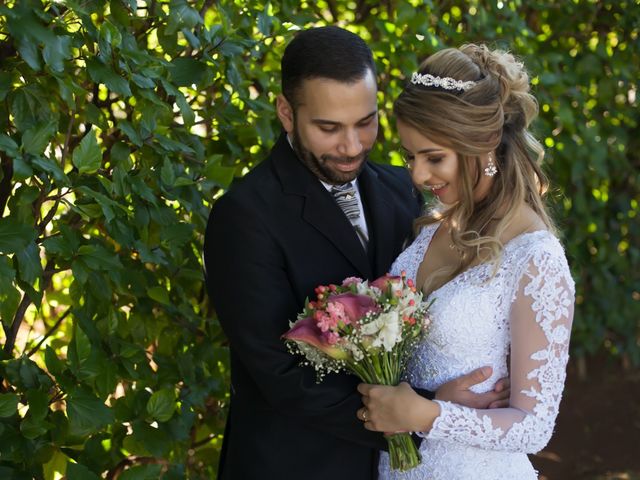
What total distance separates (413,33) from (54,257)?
1.77 metres

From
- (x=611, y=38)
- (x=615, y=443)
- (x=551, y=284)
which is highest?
(x=551, y=284)

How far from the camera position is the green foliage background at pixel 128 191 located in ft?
8.35

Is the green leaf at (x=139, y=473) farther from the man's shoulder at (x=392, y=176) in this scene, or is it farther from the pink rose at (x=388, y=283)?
the man's shoulder at (x=392, y=176)

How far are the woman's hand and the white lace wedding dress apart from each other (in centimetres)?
4

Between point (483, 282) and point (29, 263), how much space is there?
1.18 meters

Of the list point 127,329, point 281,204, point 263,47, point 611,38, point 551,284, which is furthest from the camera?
point 611,38

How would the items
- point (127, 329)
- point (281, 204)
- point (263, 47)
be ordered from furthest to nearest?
1. point (263, 47)
2. point (127, 329)
3. point (281, 204)

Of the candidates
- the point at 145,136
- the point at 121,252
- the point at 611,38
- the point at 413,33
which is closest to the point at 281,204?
the point at 145,136

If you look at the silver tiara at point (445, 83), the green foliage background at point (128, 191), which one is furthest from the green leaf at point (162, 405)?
the silver tiara at point (445, 83)

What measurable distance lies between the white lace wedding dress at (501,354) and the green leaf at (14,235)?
3.60ft

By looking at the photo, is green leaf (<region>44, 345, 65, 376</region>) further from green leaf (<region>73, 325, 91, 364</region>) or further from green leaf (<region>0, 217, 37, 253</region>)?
green leaf (<region>0, 217, 37, 253</region>)

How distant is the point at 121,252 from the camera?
3.13 m

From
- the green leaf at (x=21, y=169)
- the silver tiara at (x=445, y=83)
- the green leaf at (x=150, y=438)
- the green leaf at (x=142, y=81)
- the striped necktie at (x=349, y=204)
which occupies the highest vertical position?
the green leaf at (x=142, y=81)

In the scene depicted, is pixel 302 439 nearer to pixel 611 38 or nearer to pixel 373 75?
pixel 373 75
